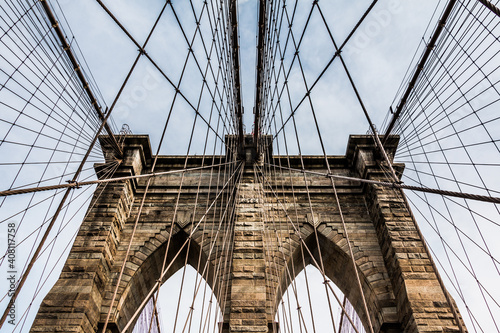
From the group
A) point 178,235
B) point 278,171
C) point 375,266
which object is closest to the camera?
point 375,266

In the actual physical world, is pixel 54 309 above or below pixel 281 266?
below

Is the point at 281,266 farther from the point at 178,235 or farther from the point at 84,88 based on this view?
the point at 84,88

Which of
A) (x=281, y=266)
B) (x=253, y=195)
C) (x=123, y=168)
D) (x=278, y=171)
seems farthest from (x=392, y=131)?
(x=123, y=168)

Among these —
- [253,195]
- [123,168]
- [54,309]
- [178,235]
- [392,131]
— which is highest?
[392,131]

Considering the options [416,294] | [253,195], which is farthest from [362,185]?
[416,294]

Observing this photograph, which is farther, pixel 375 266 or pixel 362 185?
pixel 362 185

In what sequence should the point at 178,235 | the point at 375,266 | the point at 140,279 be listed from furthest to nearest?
the point at 178,235, the point at 140,279, the point at 375,266
